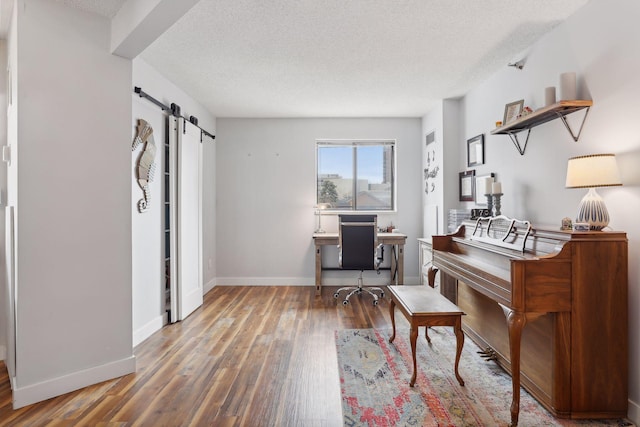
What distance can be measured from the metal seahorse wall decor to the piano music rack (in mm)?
2887

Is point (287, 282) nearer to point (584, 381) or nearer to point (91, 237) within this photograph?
point (91, 237)

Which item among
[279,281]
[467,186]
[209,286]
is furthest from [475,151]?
[209,286]

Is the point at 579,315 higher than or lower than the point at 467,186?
lower

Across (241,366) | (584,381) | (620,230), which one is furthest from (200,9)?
(584,381)

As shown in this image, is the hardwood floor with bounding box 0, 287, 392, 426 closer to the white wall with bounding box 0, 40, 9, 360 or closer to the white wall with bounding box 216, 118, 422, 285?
the white wall with bounding box 0, 40, 9, 360

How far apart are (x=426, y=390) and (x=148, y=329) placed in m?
2.53

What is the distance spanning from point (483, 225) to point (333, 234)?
253 cm

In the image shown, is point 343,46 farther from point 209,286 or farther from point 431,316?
point 209,286

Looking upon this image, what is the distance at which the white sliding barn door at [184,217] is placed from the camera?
390 centimetres

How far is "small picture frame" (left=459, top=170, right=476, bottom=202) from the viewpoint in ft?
13.9

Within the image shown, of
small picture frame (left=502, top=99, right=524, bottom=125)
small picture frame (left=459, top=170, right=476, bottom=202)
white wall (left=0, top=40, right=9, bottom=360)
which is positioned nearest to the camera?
white wall (left=0, top=40, right=9, bottom=360)

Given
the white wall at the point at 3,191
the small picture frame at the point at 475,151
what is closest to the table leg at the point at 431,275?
the small picture frame at the point at 475,151

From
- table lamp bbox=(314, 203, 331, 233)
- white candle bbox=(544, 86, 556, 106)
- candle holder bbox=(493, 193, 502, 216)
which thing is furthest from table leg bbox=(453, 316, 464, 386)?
table lamp bbox=(314, 203, 331, 233)

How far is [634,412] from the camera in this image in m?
2.03
